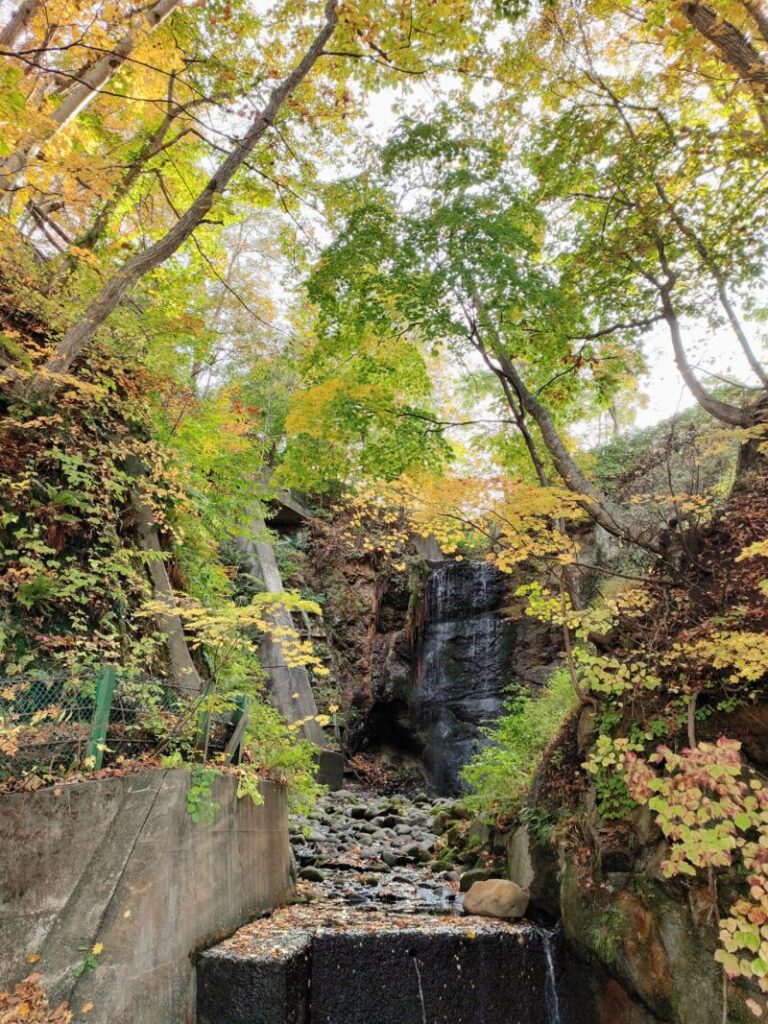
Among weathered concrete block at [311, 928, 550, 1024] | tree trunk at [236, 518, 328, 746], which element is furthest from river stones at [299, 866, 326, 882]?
tree trunk at [236, 518, 328, 746]

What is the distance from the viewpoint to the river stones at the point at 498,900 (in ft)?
17.5

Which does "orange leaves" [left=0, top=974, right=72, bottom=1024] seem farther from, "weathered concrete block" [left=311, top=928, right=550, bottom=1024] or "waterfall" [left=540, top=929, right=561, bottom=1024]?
"waterfall" [left=540, top=929, right=561, bottom=1024]

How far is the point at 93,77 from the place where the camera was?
746 cm

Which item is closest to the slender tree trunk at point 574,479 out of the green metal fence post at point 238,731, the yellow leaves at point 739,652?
the yellow leaves at point 739,652

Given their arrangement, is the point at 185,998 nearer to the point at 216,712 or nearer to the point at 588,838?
the point at 216,712

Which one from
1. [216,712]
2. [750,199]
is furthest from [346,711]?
[750,199]

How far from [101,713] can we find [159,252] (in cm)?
570

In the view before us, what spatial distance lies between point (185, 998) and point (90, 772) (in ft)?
6.03

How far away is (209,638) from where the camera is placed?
5.48m

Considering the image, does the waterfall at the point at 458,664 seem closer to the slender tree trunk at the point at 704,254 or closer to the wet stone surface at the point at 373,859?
the wet stone surface at the point at 373,859

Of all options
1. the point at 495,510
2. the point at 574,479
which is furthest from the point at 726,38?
the point at 495,510

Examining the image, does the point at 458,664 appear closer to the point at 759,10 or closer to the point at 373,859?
the point at 373,859

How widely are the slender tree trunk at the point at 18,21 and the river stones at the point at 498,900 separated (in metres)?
11.1

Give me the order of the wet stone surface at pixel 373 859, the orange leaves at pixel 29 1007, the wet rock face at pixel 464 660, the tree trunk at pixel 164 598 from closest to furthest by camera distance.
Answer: the orange leaves at pixel 29 1007 → the wet stone surface at pixel 373 859 → the tree trunk at pixel 164 598 → the wet rock face at pixel 464 660
